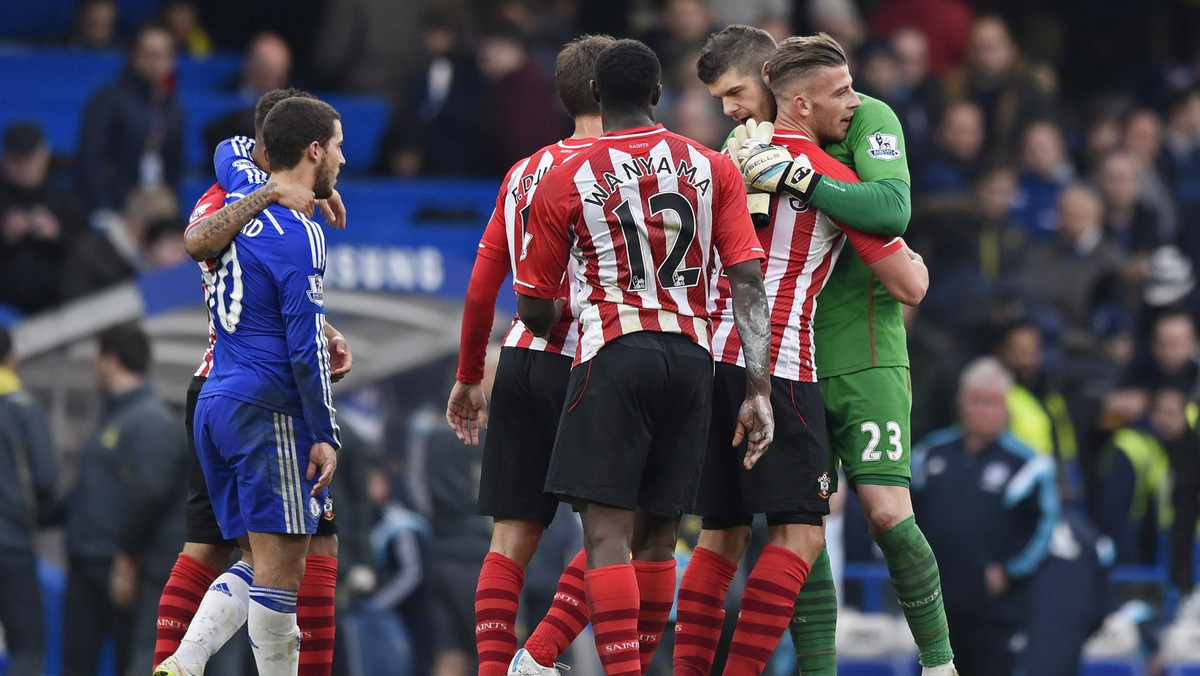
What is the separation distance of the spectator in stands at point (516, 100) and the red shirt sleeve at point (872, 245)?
888 centimetres

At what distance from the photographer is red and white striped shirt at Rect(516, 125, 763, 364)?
667 centimetres

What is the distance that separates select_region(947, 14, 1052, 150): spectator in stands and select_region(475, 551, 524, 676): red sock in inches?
447

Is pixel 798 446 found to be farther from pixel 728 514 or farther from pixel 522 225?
pixel 522 225

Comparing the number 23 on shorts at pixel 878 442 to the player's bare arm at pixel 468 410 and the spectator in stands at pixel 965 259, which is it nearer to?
the player's bare arm at pixel 468 410

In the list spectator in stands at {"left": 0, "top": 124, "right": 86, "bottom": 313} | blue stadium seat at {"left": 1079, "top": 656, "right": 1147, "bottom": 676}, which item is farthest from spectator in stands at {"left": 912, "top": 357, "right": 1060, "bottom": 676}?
spectator in stands at {"left": 0, "top": 124, "right": 86, "bottom": 313}

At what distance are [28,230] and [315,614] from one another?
24.4 feet

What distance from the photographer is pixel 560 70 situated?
7.15m

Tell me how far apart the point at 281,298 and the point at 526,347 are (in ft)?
3.17

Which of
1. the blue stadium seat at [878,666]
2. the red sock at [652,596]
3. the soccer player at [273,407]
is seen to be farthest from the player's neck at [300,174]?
the blue stadium seat at [878,666]

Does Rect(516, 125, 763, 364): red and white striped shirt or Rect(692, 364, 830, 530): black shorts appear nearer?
Rect(516, 125, 763, 364): red and white striped shirt

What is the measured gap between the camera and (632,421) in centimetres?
668

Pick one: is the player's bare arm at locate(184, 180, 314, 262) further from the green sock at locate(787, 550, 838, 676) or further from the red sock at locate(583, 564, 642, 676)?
the green sock at locate(787, 550, 838, 676)

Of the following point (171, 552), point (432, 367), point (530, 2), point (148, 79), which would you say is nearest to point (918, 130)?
point (530, 2)

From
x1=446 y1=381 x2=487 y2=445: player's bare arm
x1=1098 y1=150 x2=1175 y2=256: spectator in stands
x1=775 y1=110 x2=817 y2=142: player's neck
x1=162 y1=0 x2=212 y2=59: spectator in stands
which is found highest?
x1=162 y1=0 x2=212 y2=59: spectator in stands
